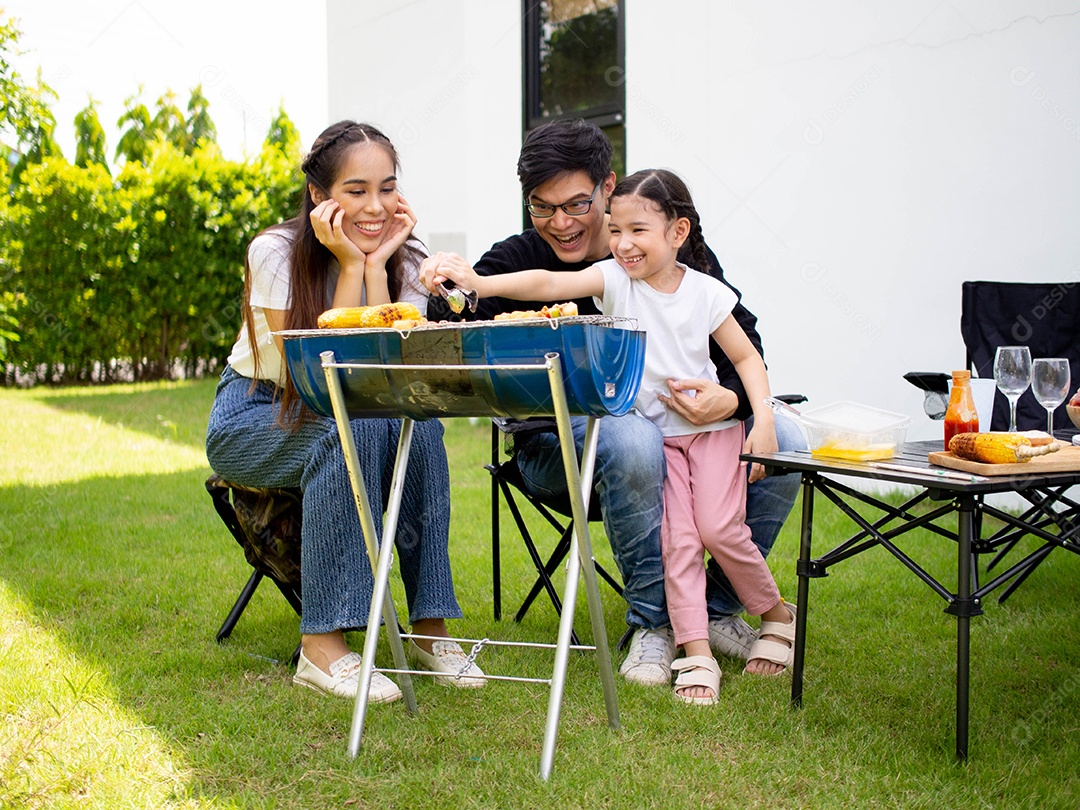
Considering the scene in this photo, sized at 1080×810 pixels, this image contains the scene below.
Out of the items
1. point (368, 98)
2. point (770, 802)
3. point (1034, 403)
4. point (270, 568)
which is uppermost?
point (368, 98)

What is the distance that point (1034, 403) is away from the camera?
3996 millimetres

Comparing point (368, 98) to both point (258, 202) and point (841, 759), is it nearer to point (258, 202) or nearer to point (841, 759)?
point (258, 202)

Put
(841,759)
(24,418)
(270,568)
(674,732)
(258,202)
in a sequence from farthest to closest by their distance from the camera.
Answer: (258,202), (24,418), (270,568), (674,732), (841,759)

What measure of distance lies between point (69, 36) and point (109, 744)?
7723mm

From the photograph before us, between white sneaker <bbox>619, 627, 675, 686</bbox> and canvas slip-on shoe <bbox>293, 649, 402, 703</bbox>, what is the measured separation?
0.59 meters

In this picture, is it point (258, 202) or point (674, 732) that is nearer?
point (674, 732)

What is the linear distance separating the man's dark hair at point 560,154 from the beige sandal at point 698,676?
1284 millimetres

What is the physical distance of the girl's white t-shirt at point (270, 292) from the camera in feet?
8.95

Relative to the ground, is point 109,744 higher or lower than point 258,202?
lower

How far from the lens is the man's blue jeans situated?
2.71 meters

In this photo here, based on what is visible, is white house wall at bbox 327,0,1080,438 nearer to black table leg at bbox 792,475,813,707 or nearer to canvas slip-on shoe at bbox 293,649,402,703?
black table leg at bbox 792,475,813,707

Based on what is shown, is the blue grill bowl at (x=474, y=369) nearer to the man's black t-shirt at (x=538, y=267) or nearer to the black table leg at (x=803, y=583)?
the black table leg at (x=803, y=583)

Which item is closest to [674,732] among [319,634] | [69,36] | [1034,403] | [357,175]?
[319,634]

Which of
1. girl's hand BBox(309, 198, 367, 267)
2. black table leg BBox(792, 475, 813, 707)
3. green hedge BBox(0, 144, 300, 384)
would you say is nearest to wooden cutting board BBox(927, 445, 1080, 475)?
black table leg BBox(792, 475, 813, 707)
